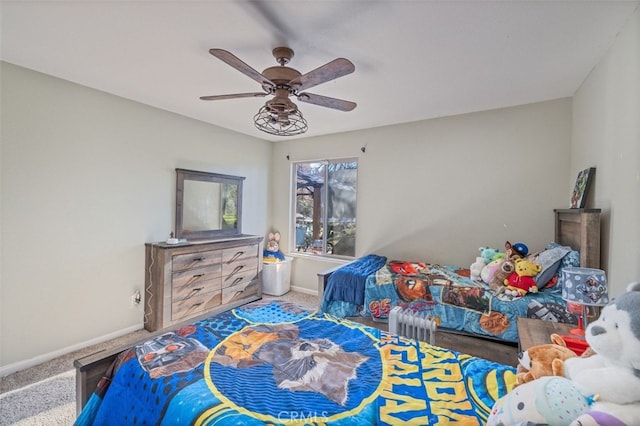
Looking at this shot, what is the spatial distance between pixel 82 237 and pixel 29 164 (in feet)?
2.37

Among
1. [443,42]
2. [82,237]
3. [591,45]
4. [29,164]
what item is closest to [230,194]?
[82,237]

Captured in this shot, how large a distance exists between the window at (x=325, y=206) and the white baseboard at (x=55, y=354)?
8.22 ft

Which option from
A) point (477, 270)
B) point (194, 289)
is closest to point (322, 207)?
point (194, 289)

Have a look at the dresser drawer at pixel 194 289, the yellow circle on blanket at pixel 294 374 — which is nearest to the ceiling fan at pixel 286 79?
the yellow circle on blanket at pixel 294 374

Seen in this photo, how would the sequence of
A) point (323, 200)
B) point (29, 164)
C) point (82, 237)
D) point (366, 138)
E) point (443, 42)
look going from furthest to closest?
point (323, 200) → point (366, 138) → point (82, 237) → point (29, 164) → point (443, 42)

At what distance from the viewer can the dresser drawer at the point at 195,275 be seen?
10.2 ft

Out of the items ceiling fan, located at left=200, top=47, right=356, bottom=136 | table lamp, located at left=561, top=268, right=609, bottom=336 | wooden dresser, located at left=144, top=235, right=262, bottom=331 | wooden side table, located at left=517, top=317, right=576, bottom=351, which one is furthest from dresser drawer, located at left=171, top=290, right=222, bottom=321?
table lamp, located at left=561, top=268, right=609, bottom=336

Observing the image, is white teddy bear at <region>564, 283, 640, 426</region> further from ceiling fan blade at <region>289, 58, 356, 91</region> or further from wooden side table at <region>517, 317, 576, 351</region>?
ceiling fan blade at <region>289, 58, 356, 91</region>

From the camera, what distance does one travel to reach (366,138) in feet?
13.0

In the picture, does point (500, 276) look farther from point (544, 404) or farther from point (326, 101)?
point (326, 101)

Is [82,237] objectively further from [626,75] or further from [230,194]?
[626,75]

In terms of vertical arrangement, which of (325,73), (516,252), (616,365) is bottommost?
(616,365)

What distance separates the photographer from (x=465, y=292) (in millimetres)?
2400

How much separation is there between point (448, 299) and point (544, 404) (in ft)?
5.46
